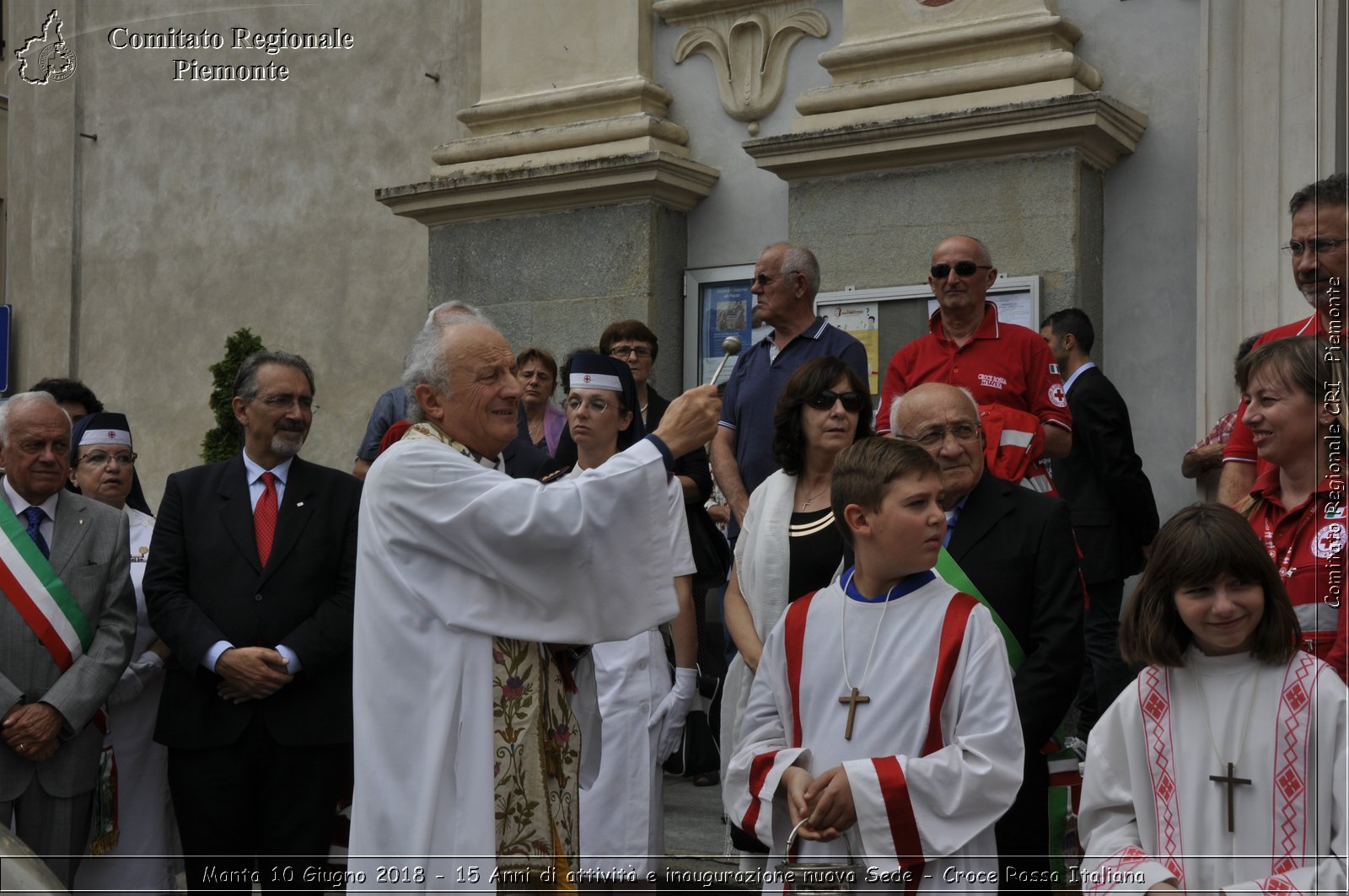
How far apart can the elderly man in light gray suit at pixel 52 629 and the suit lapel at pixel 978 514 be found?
10.1 ft

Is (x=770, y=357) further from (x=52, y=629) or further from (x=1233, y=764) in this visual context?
(x=1233, y=764)

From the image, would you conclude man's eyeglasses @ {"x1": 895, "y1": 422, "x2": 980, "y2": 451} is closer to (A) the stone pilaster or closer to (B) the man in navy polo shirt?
(B) the man in navy polo shirt

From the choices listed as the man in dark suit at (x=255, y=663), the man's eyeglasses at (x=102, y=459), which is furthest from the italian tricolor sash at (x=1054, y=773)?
the man's eyeglasses at (x=102, y=459)

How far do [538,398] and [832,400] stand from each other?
9.69 ft

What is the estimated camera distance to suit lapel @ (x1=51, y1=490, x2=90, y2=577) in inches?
220

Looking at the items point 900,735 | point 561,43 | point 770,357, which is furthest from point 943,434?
point 561,43

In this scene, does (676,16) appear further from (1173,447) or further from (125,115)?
(125,115)

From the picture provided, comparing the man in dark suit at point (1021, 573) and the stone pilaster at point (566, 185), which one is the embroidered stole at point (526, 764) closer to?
the man in dark suit at point (1021, 573)

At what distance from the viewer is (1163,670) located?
11.6ft

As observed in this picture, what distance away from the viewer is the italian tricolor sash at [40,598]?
17.9 feet

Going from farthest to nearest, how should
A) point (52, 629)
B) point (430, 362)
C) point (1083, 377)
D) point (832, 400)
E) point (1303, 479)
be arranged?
point (1083, 377) → point (52, 629) → point (832, 400) → point (430, 362) → point (1303, 479)

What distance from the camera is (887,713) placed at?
367 centimetres

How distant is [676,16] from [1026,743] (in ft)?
19.6

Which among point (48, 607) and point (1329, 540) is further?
point (48, 607)
